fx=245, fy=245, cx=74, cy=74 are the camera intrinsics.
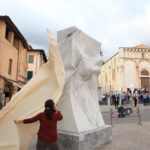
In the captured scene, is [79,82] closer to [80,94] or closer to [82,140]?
[80,94]

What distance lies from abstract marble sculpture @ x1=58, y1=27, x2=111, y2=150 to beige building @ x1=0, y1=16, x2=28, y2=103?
14.0m

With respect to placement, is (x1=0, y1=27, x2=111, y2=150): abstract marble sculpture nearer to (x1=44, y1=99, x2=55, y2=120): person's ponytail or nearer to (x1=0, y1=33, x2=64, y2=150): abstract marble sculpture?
(x1=0, y1=33, x2=64, y2=150): abstract marble sculpture

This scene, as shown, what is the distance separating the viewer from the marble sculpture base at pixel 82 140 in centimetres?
567

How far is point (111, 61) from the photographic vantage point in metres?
54.9

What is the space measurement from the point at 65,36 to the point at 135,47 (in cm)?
4366

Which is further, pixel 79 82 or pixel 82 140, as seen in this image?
pixel 79 82

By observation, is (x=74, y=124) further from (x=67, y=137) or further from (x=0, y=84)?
(x=0, y=84)

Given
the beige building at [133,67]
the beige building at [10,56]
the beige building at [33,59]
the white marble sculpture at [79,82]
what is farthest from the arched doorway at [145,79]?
the white marble sculpture at [79,82]

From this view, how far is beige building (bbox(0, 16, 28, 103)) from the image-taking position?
21.7m

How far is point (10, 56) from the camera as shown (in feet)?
80.8

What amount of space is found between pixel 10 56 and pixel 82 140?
2034cm

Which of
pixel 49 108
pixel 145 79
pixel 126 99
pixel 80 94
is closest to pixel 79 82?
pixel 80 94

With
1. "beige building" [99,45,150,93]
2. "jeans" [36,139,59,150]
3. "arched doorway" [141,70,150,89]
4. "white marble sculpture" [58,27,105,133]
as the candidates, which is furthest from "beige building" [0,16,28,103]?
"arched doorway" [141,70,150,89]

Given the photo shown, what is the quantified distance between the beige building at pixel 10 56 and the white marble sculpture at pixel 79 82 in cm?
1395
